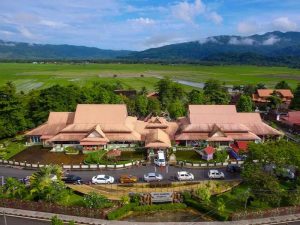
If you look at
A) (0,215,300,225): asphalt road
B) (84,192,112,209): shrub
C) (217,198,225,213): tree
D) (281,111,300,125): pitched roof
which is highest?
(281,111,300,125): pitched roof

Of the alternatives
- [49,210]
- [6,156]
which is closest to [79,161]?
[6,156]

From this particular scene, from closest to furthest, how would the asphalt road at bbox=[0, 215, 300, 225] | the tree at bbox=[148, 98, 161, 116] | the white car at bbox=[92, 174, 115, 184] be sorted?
the asphalt road at bbox=[0, 215, 300, 225] < the white car at bbox=[92, 174, 115, 184] < the tree at bbox=[148, 98, 161, 116]

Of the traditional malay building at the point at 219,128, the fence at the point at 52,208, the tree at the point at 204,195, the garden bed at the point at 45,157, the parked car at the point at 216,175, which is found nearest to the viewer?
the fence at the point at 52,208

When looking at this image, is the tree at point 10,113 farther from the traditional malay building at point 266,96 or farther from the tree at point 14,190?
the traditional malay building at point 266,96

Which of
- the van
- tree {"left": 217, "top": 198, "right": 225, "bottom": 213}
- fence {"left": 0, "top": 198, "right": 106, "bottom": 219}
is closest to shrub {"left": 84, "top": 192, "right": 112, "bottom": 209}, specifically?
fence {"left": 0, "top": 198, "right": 106, "bottom": 219}

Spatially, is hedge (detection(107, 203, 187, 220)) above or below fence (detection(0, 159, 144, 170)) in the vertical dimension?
below

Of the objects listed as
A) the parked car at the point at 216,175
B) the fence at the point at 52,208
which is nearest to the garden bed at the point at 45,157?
the fence at the point at 52,208

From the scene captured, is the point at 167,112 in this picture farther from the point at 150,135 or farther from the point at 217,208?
the point at 217,208

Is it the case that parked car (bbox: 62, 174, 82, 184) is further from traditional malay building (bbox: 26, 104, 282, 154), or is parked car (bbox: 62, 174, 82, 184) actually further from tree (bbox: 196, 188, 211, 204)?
tree (bbox: 196, 188, 211, 204)
